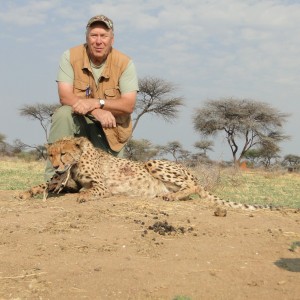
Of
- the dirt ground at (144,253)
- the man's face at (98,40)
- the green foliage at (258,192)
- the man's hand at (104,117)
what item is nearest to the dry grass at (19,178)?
the man's hand at (104,117)

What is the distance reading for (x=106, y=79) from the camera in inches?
201

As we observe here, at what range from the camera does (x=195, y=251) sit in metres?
2.90

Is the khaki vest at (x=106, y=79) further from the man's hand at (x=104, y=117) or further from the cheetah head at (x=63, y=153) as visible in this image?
the cheetah head at (x=63, y=153)

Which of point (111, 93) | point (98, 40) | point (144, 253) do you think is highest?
point (98, 40)

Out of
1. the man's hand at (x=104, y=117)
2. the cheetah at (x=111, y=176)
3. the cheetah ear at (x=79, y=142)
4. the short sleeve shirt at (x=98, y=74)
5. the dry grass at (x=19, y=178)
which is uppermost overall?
the short sleeve shirt at (x=98, y=74)

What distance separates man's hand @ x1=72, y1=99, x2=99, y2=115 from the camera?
475 centimetres

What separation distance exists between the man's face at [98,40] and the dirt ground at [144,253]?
162 centimetres

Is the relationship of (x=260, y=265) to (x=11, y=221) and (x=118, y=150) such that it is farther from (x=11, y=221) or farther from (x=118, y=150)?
(x=118, y=150)

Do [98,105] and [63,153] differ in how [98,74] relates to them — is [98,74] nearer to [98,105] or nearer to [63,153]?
[98,105]

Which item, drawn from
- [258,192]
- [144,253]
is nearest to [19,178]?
[258,192]

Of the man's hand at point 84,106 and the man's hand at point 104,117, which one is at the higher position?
the man's hand at point 84,106

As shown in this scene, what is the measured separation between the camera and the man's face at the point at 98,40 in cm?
493

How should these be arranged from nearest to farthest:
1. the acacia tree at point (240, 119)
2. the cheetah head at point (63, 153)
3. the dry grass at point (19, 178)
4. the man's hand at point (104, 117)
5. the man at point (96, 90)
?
1. the cheetah head at point (63, 153)
2. the man's hand at point (104, 117)
3. the man at point (96, 90)
4. the dry grass at point (19, 178)
5. the acacia tree at point (240, 119)

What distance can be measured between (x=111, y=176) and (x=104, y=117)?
55 cm
